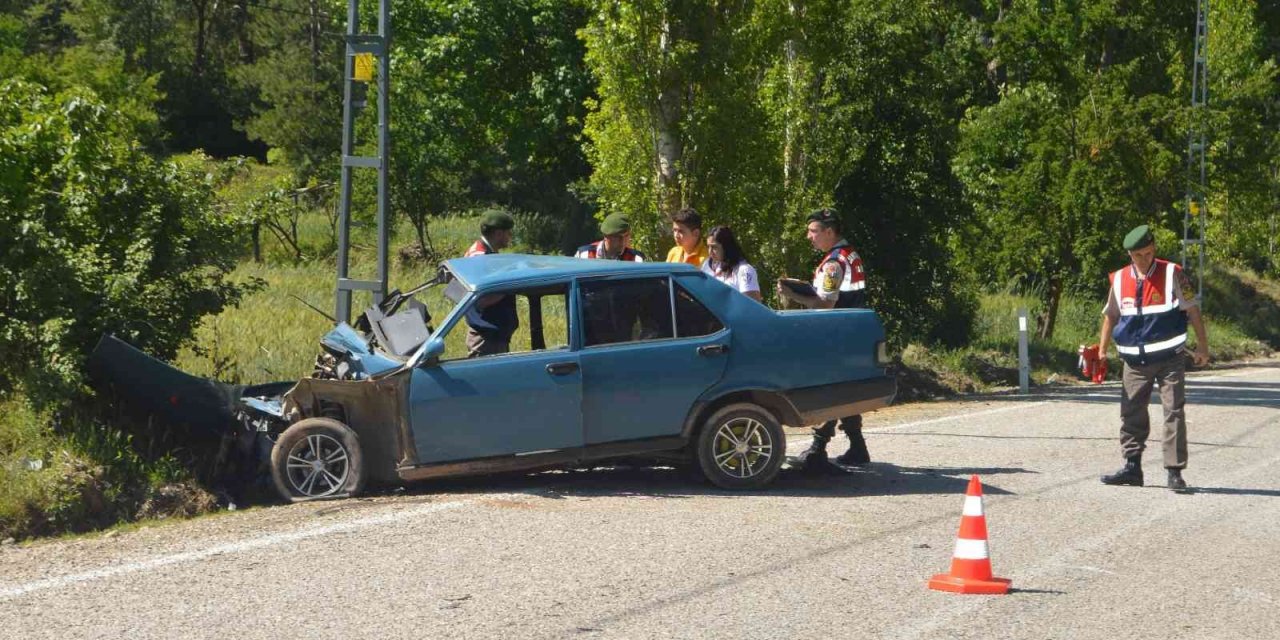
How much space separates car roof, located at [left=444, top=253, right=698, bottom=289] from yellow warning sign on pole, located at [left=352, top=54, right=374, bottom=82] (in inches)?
165

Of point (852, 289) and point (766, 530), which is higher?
point (852, 289)

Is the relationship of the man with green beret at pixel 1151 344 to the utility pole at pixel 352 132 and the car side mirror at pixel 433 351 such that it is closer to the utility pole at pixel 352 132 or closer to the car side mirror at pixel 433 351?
the car side mirror at pixel 433 351

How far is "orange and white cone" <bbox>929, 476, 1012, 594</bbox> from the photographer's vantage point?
7.37m

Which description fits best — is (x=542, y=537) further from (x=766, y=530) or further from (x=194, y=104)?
(x=194, y=104)

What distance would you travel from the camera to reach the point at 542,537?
28.0ft

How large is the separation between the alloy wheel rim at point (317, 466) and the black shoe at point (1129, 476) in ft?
18.4

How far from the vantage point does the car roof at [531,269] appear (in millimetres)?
10078

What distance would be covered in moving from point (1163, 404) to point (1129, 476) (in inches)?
23.2

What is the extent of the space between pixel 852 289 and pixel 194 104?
176 feet

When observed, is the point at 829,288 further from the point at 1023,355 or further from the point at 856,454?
the point at 1023,355

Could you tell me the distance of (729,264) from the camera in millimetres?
11484

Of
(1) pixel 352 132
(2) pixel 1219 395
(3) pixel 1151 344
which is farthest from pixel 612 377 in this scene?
(2) pixel 1219 395

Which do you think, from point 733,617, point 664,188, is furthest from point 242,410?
point 664,188

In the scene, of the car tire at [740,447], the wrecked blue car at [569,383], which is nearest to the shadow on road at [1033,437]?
the wrecked blue car at [569,383]
